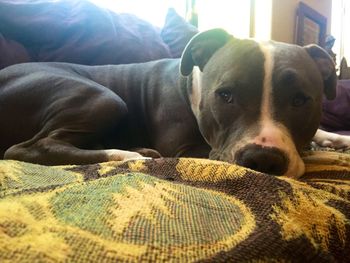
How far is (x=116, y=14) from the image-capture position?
230cm

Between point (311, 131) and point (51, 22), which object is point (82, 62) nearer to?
point (51, 22)

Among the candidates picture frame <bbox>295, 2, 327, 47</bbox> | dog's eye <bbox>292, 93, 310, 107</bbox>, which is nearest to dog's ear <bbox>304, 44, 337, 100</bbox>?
dog's eye <bbox>292, 93, 310, 107</bbox>

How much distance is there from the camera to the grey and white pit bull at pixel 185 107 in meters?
1.17

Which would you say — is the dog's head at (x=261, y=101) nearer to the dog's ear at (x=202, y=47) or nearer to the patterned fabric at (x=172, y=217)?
the dog's ear at (x=202, y=47)

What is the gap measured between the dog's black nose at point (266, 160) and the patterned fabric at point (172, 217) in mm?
184

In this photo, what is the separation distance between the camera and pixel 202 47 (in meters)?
1.46

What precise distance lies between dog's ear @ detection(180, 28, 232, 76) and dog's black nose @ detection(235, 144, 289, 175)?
519mm

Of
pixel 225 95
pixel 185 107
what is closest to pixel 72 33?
pixel 185 107

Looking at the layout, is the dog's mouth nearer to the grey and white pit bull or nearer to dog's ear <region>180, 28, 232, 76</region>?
the grey and white pit bull

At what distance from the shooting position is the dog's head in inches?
41.9

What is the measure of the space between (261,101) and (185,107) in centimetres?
43

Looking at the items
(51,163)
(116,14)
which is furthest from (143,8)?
(51,163)

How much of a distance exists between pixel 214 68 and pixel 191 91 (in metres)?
0.18

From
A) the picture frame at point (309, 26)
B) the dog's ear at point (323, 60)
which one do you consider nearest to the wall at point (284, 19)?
the picture frame at point (309, 26)
